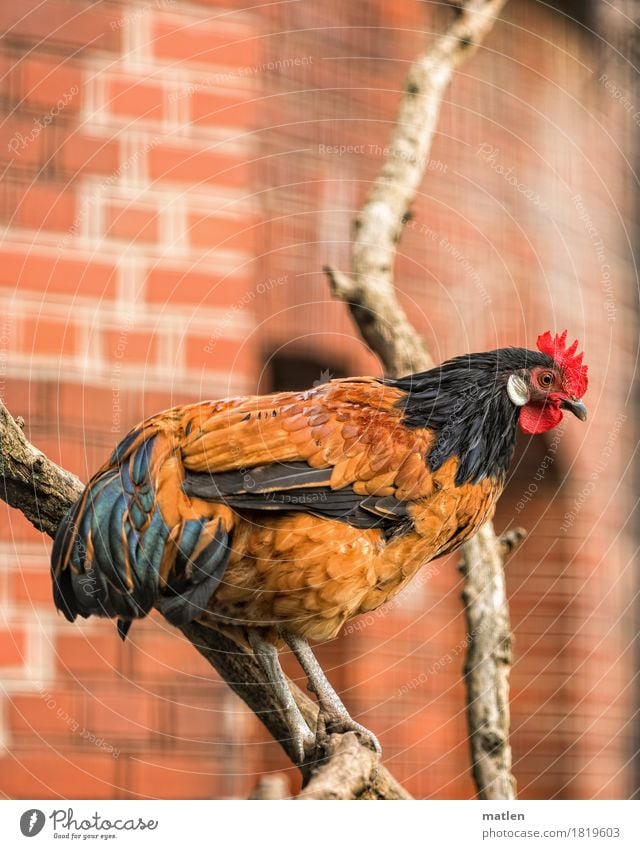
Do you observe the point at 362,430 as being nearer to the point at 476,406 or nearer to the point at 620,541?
the point at 476,406

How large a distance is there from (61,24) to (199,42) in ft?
0.79

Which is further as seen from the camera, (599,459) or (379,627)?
(599,459)

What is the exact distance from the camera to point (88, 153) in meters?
1.93

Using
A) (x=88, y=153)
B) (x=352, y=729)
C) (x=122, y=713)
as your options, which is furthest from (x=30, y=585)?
(x=88, y=153)

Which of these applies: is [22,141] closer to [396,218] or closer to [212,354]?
[212,354]

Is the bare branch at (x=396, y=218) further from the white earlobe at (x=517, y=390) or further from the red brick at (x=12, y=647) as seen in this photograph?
the red brick at (x=12, y=647)

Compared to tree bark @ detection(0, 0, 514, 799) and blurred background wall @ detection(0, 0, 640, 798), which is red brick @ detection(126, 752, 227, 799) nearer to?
blurred background wall @ detection(0, 0, 640, 798)

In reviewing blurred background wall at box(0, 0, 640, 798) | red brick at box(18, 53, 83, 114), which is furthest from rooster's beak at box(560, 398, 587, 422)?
red brick at box(18, 53, 83, 114)

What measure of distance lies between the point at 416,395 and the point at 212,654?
0.45 m

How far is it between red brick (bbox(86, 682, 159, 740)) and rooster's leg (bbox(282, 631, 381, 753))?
514 mm

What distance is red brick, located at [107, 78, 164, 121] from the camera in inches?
76.7
